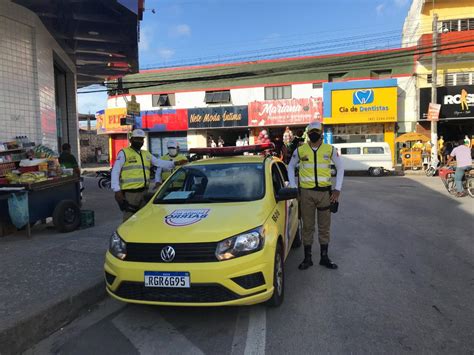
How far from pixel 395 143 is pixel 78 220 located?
22.7 m

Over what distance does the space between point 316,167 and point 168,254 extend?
8.68 ft

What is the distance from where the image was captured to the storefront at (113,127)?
104 ft

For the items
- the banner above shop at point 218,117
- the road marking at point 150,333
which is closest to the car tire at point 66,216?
the road marking at point 150,333

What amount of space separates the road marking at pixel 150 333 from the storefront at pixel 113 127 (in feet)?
93.6

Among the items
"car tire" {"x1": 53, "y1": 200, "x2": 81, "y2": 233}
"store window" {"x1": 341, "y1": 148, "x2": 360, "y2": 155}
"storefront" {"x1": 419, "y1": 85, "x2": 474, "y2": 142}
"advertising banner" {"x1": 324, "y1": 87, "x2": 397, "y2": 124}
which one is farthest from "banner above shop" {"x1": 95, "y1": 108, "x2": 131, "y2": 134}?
"car tire" {"x1": 53, "y1": 200, "x2": 81, "y2": 233}

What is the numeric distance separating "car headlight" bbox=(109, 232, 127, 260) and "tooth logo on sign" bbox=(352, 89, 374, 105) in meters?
23.8

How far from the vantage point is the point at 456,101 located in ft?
78.5

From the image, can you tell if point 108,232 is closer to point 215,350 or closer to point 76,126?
point 215,350

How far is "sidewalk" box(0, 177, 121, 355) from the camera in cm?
371

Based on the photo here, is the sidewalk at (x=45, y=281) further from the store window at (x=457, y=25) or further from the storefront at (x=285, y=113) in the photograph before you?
the store window at (x=457, y=25)

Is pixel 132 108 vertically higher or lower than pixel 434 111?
lower

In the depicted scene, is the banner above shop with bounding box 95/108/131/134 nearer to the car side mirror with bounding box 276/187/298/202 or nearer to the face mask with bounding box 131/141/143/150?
the face mask with bounding box 131/141/143/150

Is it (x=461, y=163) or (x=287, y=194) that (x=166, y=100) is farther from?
(x=287, y=194)

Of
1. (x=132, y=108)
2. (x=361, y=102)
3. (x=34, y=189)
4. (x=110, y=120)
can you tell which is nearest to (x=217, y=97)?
(x=110, y=120)
